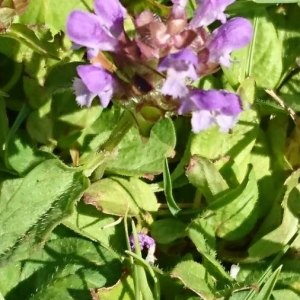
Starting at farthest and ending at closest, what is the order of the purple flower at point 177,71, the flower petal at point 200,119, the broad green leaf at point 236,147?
1. the broad green leaf at point 236,147
2. the flower petal at point 200,119
3. the purple flower at point 177,71

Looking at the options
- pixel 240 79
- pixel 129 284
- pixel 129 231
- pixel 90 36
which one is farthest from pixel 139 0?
pixel 129 284

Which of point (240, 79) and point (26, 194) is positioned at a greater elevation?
point (240, 79)

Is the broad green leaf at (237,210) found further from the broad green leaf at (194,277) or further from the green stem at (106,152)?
the green stem at (106,152)

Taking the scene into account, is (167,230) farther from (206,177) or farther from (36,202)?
(36,202)

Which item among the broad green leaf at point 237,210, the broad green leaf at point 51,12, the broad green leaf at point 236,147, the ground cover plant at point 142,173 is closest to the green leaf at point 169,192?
the ground cover plant at point 142,173

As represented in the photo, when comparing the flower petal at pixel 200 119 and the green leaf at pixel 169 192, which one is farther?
the green leaf at pixel 169 192

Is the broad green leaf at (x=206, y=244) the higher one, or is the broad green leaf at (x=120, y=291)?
the broad green leaf at (x=206, y=244)

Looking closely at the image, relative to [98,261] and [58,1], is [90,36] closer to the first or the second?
[58,1]
